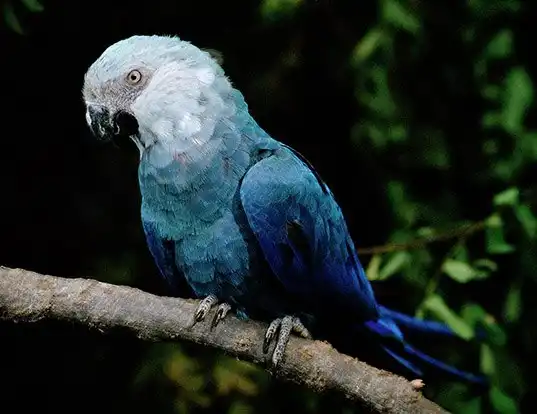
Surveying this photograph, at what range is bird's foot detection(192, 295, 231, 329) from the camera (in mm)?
1161

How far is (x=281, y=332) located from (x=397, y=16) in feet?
2.71

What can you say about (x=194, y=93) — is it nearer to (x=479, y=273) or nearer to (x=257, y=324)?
(x=257, y=324)

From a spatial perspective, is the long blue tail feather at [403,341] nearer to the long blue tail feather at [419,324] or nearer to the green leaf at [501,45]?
the long blue tail feather at [419,324]

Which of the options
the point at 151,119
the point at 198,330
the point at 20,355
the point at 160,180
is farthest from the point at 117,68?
the point at 20,355

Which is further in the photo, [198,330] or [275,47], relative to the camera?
[275,47]

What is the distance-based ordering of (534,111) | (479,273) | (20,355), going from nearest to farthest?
(479,273) → (534,111) → (20,355)

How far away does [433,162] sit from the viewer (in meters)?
1.79

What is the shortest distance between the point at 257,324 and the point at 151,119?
0.43m

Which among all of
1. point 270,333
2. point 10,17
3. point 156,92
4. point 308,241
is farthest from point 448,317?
point 10,17

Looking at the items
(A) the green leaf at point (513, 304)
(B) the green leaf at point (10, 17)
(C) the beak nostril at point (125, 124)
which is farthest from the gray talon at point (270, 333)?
(B) the green leaf at point (10, 17)

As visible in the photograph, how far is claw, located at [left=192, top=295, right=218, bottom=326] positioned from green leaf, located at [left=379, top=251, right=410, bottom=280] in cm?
44

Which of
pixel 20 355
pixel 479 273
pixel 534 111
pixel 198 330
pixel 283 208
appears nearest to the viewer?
pixel 198 330

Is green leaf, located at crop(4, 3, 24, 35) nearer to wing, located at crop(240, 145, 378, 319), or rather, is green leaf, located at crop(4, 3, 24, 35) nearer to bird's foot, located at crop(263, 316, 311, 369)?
wing, located at crop(240, 145, 378, 319)

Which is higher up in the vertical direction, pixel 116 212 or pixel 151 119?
pixel 151 119
